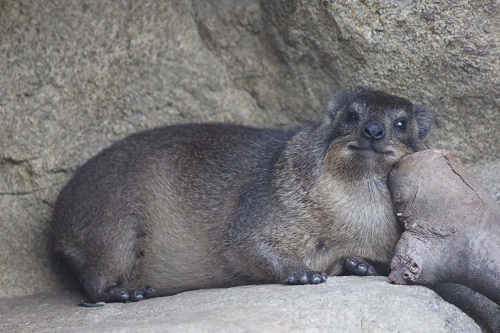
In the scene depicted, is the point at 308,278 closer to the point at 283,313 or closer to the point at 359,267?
the point at 359,267

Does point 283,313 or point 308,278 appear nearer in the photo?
point 283,313

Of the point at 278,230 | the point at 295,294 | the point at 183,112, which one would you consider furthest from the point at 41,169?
the point at 295,294

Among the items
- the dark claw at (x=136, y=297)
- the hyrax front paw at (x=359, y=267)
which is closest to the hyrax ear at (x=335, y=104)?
the hyrax front paw at (x=359, y=267)

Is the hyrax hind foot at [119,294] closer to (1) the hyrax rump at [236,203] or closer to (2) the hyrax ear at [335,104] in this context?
(1) the hyrax rump at [236,203]

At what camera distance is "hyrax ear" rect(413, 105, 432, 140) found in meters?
8.16

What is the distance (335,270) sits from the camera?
26.2 feet

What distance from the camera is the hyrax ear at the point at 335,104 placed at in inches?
328

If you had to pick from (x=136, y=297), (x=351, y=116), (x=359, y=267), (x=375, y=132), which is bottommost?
(x=136, y=297)

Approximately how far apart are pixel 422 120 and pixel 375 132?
780 mm

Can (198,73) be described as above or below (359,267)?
above

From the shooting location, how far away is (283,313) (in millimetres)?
6391

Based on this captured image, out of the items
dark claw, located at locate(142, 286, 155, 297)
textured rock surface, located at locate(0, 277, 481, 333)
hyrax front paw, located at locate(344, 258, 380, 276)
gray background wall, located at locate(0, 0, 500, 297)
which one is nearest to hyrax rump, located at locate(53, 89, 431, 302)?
dark claw, located at locate(142, 286, 155, 297)

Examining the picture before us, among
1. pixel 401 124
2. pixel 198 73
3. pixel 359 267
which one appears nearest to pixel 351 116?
pixel 401 124

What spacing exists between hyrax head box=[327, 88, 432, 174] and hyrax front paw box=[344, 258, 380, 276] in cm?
75
